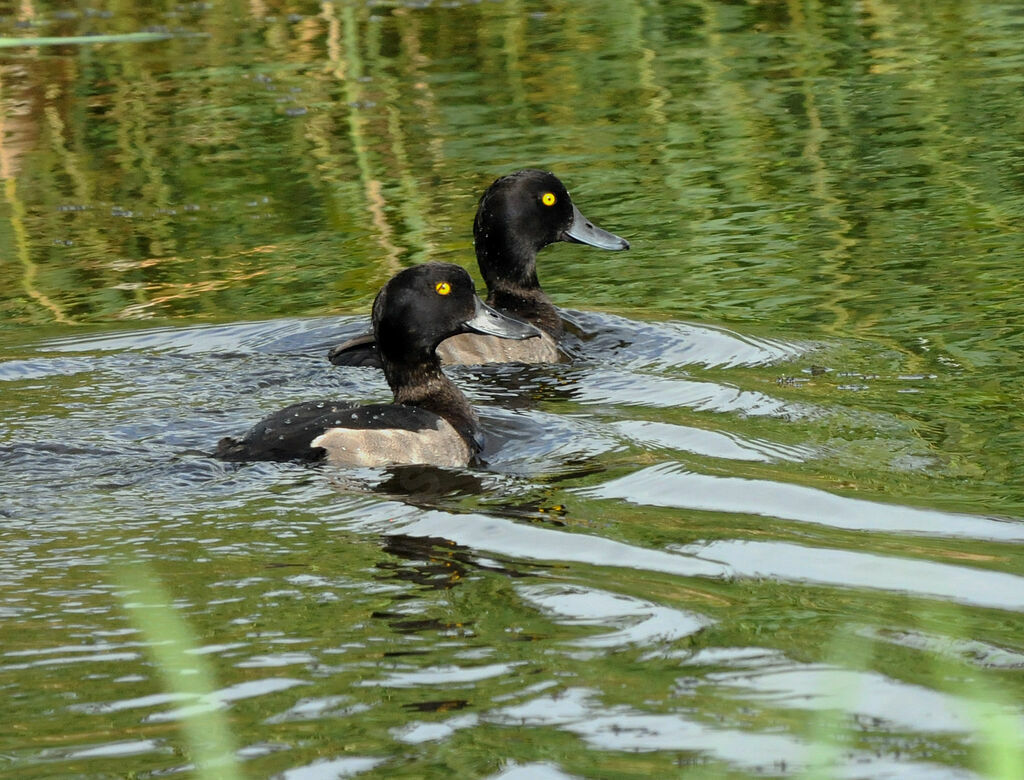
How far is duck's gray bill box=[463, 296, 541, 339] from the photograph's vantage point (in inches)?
332

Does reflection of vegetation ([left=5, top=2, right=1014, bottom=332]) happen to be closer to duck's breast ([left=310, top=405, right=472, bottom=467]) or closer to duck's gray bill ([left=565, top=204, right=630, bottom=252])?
duck's gray bill ([left=565, top=204, right=630, bottom=252])

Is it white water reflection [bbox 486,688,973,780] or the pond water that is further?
the pond water

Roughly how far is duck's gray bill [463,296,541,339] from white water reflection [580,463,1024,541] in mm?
1801

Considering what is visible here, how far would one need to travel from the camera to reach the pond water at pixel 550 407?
4371mm

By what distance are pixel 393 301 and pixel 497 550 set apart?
249 centimetres

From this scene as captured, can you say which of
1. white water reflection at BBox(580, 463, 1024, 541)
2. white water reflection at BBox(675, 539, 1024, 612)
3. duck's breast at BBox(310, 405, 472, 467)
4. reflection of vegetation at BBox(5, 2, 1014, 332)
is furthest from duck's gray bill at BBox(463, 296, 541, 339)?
white water reflection at BBox(675, 539, 1024, 612)

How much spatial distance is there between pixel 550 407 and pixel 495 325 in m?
0.51

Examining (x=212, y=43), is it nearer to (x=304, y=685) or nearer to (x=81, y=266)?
(x=81, y=266)

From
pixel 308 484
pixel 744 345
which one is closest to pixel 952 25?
pixel 744 345

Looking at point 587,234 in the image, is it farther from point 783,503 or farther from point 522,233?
point 783,503

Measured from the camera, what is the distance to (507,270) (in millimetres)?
10680

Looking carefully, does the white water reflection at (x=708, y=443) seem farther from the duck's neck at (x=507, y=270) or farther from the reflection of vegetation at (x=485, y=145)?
the duck's neck at (x=507, y=270)

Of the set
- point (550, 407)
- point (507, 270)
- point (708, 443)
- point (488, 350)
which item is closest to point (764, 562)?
point (708, 443)

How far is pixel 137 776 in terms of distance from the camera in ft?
13.3
